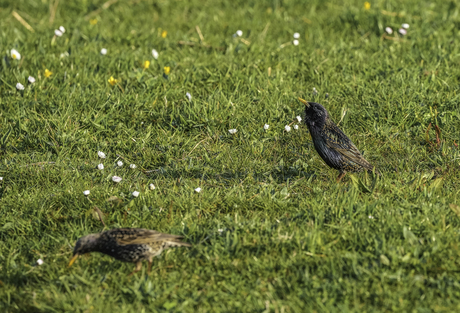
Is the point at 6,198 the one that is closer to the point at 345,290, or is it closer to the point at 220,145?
the point at 220,145

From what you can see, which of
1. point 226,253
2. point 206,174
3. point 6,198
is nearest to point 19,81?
point 6,198

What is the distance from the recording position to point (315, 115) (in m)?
6.09

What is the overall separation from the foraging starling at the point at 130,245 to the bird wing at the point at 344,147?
195cm

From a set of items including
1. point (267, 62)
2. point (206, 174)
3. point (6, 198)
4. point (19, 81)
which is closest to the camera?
point (6, 198)

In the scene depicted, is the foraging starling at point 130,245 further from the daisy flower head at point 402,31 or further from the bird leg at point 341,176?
the daisy flower head at point 402,31

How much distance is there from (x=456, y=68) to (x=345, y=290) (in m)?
4.40

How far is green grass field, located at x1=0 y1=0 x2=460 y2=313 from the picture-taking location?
4164mm

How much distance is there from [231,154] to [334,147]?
1050 millimetres

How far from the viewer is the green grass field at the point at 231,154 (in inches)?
164

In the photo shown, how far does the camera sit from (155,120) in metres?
6.68

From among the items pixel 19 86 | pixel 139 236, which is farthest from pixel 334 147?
pixel 19 86

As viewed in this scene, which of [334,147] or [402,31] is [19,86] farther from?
[402,31]

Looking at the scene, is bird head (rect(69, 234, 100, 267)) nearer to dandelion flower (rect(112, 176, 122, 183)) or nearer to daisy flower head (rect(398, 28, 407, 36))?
dandelion flower (rect(112, 176, 122, 183))

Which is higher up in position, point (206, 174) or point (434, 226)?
point (434, 226)
